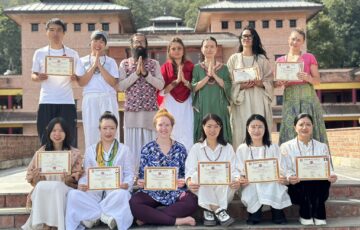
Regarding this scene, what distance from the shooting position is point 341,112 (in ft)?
107

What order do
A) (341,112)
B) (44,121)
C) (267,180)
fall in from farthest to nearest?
(341,112)
(44,121)
(267,180)

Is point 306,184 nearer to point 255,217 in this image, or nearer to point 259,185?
point 259,185

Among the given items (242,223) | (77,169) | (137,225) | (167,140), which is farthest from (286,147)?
(77,169)

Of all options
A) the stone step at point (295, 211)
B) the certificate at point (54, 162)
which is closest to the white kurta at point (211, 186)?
the stone step at point (295, 211)

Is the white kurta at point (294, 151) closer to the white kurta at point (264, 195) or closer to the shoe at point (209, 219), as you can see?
the white kurta at point (264, 195)

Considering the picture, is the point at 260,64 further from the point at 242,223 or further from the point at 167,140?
the point at 242,223

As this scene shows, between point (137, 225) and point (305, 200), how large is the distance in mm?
1876

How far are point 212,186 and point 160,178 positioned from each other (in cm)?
60

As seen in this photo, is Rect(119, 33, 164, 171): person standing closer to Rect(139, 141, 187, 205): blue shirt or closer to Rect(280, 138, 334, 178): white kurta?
Rect(139, 141, 187, 205): blue shirt

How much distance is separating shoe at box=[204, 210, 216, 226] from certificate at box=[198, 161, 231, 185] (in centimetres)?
39

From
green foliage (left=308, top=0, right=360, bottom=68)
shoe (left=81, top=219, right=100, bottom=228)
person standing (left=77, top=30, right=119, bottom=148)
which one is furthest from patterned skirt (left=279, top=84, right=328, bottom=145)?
green foliage (left=308, top=0, right=360, bottom=68)

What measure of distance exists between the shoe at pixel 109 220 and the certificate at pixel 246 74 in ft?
7.68

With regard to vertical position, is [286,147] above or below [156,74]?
below

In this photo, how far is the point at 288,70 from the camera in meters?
6.07
